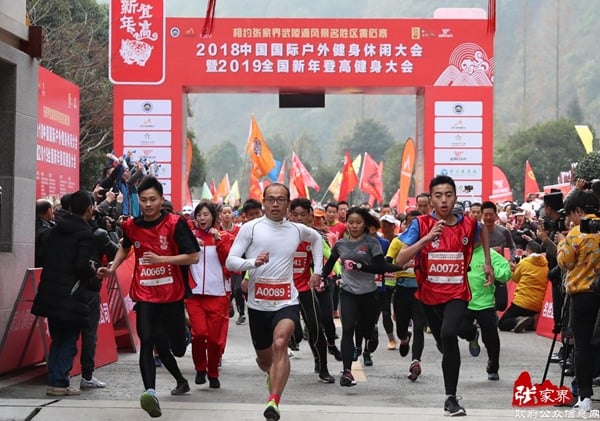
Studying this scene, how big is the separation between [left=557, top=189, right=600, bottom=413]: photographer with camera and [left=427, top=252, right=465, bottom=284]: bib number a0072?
836 mm

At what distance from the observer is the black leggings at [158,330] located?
8664 mm


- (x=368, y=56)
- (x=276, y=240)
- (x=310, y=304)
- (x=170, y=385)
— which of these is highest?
(x=368, y=56)

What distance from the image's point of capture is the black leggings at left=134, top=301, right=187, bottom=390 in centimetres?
866

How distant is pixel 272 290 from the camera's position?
852 cm

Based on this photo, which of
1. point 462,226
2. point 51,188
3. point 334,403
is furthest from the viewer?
point 51,188

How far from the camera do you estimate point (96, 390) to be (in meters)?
10.2

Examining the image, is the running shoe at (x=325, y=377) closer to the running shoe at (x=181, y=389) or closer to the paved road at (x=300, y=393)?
the paved road at (x=300, y=393)

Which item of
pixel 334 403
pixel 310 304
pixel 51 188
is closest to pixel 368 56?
pixel 51 188

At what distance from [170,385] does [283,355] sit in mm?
2930

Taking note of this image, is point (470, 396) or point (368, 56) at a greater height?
point (368, 56)

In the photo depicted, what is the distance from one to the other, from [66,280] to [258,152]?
23.4 meters

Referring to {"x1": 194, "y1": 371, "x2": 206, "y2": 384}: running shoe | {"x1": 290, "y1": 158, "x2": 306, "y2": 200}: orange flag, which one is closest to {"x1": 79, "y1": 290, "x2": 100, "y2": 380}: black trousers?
{"x1": 194, "y1": 371, "x2": 206, "y2": 384}: running shoe

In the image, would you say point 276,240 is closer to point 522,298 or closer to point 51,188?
point 51,188

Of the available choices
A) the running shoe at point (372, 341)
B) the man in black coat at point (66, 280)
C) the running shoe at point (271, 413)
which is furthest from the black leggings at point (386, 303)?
the running shoe at point (271, 413)
